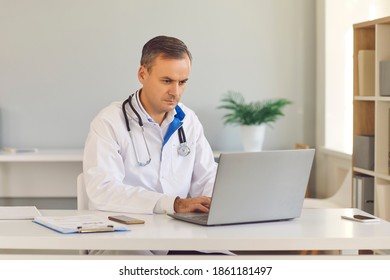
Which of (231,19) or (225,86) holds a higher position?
(231,19)

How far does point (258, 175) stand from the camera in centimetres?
242

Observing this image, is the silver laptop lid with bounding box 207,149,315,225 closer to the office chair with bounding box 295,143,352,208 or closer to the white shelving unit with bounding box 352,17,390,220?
the white shelving unit with bounding box 352,17,390,220

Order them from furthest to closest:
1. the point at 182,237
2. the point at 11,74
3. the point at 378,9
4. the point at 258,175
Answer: the point at 11,74 → the point at 378,9 → the point at 258,175 → the point at 182,237

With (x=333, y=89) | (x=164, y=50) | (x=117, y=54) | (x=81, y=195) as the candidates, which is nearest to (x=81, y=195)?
(x=81, y=195)

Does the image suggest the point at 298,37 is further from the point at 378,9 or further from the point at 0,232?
the point at 0,232

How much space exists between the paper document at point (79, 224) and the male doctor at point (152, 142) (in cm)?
33

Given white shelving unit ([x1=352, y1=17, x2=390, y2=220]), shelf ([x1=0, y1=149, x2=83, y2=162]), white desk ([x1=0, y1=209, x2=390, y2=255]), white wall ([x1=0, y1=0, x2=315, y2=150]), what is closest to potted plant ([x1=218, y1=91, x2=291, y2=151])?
white wall ([x1=0, y1=0, x2=315, y2=150])

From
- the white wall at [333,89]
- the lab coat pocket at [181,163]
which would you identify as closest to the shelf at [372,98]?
the white wall at [333,89]

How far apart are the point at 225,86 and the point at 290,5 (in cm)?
78

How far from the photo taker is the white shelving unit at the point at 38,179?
5.55 metres

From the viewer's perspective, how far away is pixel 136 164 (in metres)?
3.07

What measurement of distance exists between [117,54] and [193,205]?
3160 millimetres

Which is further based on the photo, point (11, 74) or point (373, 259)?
point (11, 74)

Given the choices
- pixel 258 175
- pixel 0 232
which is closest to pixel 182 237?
pixel 258 175
